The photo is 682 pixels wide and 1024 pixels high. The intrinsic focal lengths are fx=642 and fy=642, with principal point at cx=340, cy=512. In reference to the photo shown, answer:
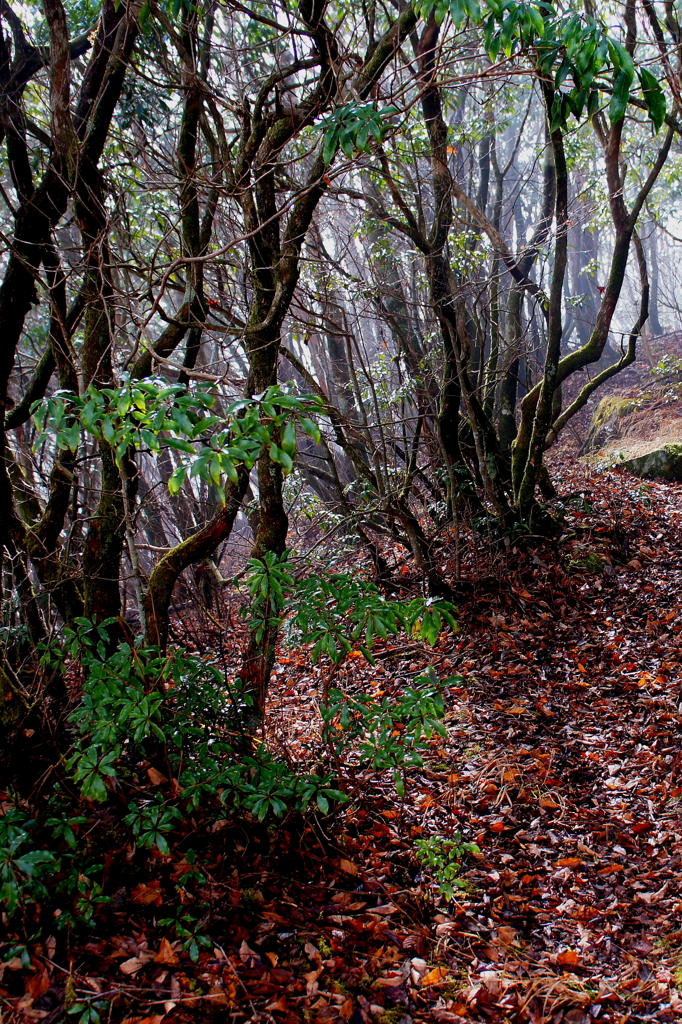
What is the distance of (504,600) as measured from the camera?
6270 mm

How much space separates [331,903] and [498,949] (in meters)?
0.77

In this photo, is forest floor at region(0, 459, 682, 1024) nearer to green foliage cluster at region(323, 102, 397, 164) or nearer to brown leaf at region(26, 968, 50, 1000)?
brown leaf at region(26, 968, 50, 1000)

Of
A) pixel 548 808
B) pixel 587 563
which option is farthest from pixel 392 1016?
pixel 587 563

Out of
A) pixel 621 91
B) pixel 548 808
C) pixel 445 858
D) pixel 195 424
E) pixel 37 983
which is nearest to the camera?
pixel 195 424

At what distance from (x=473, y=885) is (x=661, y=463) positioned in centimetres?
730

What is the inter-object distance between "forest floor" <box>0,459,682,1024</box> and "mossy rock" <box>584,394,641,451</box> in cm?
658

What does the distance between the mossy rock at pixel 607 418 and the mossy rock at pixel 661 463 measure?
217 cm

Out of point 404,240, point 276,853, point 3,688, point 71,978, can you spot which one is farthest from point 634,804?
point 404,240

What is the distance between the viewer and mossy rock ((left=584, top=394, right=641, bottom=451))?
11547mm

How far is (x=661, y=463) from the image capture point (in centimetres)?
895

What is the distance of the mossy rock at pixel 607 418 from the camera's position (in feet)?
37.9

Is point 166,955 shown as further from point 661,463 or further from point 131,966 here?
point 661,463

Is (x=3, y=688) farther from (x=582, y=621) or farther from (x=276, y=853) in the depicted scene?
(x=582, y=621)

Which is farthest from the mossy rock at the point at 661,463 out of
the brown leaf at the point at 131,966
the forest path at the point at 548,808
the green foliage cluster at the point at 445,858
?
the brown leaf at the point at 131,966
